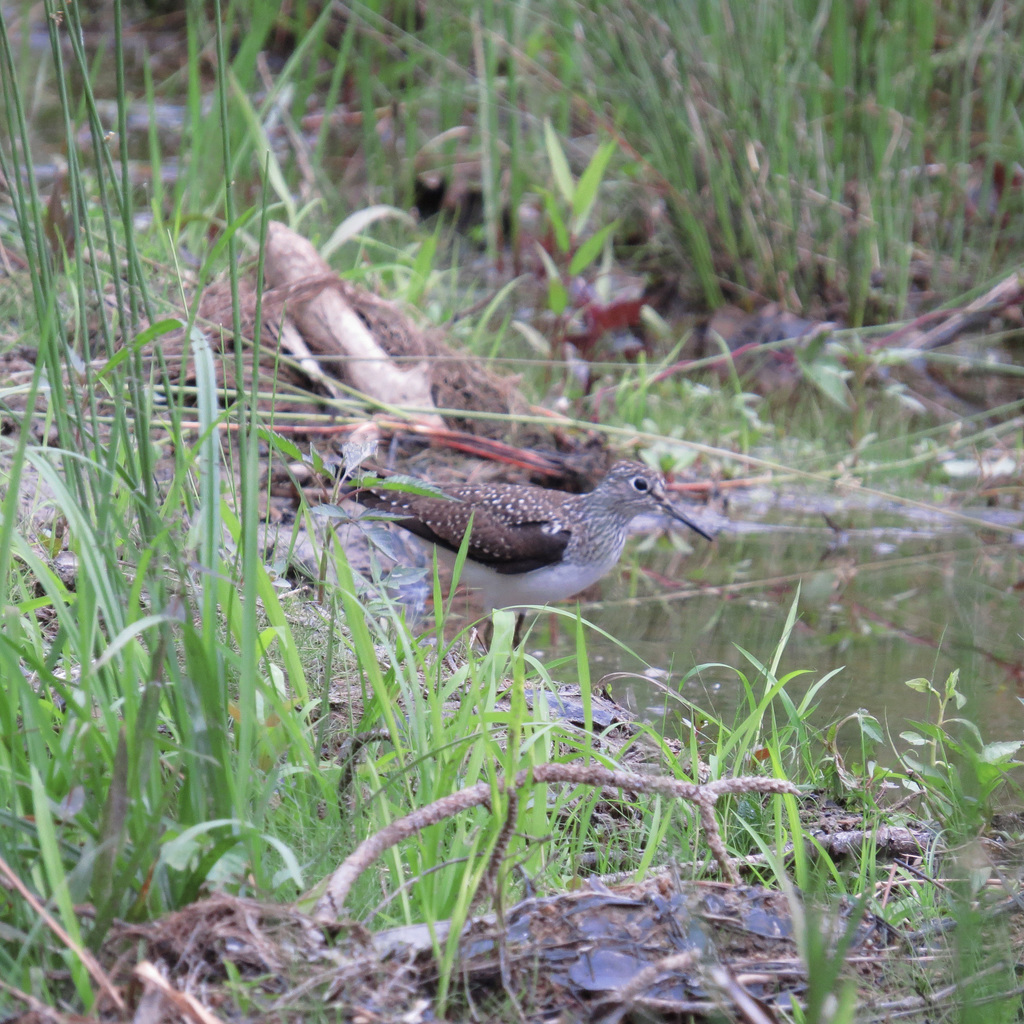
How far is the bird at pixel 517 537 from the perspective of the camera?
4.48 metres

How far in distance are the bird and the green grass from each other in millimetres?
506

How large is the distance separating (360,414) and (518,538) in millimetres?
1067

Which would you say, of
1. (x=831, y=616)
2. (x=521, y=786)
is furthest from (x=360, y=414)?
(x=521, y=786)

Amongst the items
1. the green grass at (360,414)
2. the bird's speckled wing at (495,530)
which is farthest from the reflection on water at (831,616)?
the bird's speckled wing at (495,530)

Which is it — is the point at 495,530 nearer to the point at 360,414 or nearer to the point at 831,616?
the point at 360,414

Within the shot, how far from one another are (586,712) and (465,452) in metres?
2.94

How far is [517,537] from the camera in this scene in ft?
14.7

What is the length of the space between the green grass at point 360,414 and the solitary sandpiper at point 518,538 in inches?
20.1

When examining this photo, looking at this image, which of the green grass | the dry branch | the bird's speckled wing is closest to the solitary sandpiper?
the bird's speckled wing

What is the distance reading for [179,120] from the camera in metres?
10.1

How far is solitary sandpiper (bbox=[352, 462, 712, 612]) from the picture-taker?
4.48 m

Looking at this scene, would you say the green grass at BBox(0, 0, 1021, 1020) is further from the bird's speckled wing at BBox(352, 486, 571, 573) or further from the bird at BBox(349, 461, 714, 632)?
the bird's speckled wing at BBox(352, 486, 571, 573)

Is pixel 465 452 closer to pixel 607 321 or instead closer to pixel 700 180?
pixel 607 321

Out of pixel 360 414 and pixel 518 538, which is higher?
pixel 360 414
